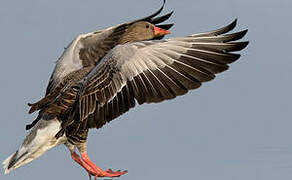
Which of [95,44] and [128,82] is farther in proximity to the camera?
[95,44]

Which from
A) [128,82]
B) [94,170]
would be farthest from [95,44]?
[128,82]

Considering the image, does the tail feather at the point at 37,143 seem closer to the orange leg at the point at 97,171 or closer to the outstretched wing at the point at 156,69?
the orange leg at the point at 97,171

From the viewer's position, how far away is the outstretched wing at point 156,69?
754 cm

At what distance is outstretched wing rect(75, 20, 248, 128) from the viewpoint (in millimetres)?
7539

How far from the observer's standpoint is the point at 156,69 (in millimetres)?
7695

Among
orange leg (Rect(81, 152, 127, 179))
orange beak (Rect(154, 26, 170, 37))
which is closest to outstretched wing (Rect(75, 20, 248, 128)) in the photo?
orange leg (Rect(81, 152, 127, 179))

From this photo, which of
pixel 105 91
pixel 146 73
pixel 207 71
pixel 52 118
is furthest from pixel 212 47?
pixel 52 118

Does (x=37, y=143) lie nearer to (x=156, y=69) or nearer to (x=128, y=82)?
(x=128, y=82)

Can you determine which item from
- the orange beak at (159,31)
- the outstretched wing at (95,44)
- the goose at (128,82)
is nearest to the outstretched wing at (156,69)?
the goose at (128,82)

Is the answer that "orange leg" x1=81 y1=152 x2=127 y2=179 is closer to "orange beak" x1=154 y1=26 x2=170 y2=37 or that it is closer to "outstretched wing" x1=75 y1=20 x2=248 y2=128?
"outstretched wing" x1=75 y1=20 x2=248 y2=128

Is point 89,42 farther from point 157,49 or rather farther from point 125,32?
point 157,49

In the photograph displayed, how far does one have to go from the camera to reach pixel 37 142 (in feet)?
28.6


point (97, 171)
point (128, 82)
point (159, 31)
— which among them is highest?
point (159, 31)

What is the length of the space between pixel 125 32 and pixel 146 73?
2.55 meters
